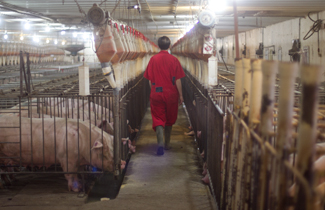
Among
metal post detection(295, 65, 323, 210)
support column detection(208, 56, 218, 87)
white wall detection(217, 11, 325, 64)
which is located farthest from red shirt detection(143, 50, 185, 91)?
white wall detection(217, 11, 325, 64)

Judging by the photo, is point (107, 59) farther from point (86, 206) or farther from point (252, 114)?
point (252, 114)

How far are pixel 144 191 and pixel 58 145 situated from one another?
1.38 m

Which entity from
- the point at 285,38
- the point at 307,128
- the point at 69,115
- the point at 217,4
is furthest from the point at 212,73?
the point at 285,38

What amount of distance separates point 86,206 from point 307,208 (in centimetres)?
338

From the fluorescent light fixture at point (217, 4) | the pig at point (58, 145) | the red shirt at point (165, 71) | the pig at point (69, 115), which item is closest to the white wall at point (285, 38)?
the fluorescent light fixture at point (217, 4)

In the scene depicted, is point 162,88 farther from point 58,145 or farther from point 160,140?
point 58,145

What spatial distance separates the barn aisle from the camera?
4.50 metres

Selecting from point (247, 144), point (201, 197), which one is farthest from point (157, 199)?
point (247, 144)

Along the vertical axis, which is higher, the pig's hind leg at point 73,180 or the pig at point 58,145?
the pig at point 58,145

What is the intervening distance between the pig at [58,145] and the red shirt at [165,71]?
5.97 feet

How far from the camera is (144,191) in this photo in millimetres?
4973

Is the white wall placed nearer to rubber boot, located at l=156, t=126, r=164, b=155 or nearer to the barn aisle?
the barn aisle

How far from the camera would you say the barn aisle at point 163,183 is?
4.50m

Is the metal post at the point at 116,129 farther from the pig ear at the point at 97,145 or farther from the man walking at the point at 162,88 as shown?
the man walking at the point at 162,88
